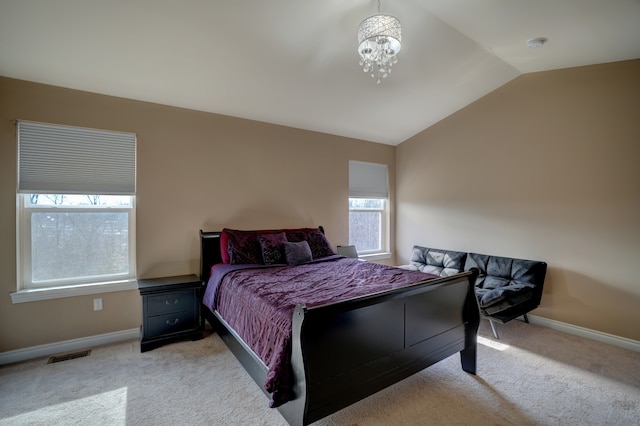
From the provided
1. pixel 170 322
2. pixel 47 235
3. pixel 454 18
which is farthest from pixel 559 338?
pixel 47 235

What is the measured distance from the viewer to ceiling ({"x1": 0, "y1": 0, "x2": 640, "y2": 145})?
2.18m

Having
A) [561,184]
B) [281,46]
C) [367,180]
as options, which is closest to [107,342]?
[281,46]

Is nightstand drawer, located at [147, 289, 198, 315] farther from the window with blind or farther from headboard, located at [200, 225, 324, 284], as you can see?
the window with blind

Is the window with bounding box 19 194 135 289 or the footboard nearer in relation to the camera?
the footboard

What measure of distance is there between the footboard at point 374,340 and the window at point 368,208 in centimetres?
252

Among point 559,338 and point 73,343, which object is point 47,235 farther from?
point 559,338

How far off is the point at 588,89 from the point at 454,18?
6.03ft

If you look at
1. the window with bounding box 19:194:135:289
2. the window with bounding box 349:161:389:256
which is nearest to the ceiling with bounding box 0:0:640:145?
the window with bounding box 19:194:135:289

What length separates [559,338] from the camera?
3.14 meters

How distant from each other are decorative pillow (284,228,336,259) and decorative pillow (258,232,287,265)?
238mm

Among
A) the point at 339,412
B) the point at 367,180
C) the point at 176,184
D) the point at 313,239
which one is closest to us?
the point at 339,412

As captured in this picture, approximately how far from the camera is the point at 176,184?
10.9 ft

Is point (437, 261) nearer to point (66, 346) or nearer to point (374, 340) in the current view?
point (374, 340)

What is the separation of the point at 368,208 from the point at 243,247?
2.46 m
